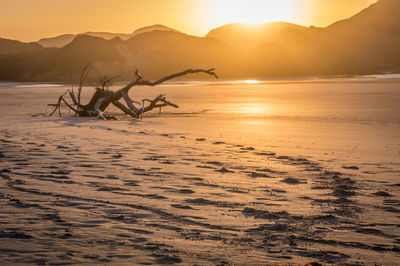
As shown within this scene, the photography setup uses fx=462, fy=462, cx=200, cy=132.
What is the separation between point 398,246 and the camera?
372cm

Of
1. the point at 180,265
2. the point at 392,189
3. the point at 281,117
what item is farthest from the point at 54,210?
the point at 281,117

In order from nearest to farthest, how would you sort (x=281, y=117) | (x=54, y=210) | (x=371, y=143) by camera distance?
(x=54, y=210) → (x=371, y=143) → (x=281, y=117)

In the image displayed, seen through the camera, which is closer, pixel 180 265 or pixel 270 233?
pixel 180 265

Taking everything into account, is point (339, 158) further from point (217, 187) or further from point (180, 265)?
point (180, 265)

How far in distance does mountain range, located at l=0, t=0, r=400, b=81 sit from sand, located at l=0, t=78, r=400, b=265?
95.4 meters

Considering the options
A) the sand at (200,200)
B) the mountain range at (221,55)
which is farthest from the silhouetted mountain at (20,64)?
the sand at (200,200)

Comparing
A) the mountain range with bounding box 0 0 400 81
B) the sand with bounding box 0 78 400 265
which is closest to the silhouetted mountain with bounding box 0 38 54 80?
the mountain range with bounding box 0 0 400 81

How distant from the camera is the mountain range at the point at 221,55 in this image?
371 feet

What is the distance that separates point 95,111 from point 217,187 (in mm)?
11496

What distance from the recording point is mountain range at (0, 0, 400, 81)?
113 metres

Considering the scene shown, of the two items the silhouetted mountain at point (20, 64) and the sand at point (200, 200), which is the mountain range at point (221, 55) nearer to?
the silhouetted mountain at point (20, 64)

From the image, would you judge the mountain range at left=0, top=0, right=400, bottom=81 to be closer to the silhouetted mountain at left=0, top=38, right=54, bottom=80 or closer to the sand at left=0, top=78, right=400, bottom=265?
the silhouetted mountain at left=0, top=38, right=54, bottom=80

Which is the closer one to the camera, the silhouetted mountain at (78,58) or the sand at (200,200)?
the sand at (200,200)

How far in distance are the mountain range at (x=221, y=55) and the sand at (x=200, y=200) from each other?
313 feet
